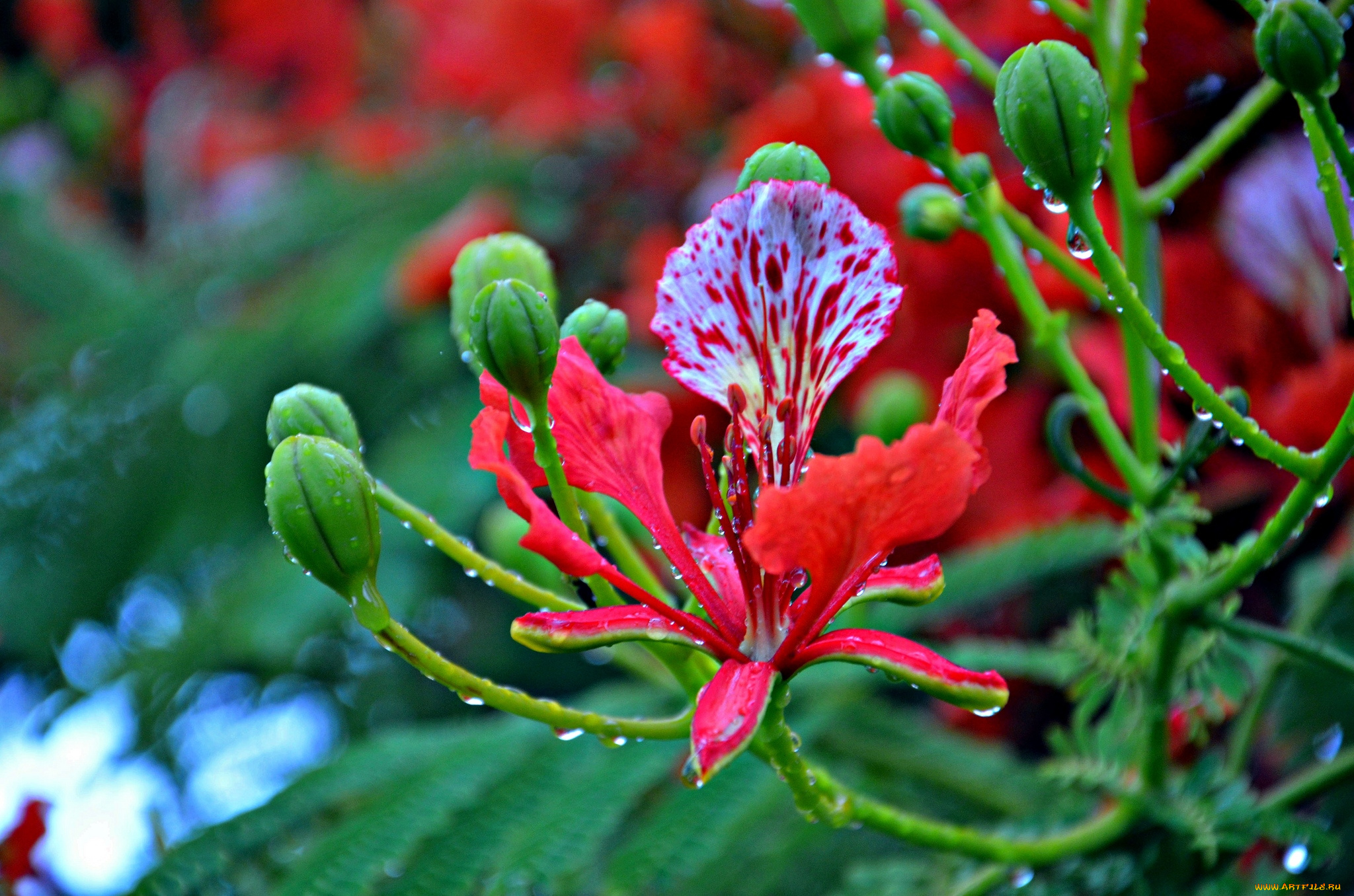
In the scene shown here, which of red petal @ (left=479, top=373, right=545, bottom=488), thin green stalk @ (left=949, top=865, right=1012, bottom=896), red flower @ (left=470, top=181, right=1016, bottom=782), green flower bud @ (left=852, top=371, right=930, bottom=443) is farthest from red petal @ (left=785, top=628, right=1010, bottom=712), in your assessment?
green flower bud @ (left=852, top=371, right=930, bottom=443)

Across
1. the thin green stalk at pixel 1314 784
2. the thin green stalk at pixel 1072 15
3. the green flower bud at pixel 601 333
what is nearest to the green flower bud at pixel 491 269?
the green flower bud at pixel 601 333

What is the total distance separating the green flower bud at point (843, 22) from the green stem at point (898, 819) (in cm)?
27

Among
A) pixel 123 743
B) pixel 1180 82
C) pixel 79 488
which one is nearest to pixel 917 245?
pixel 1180 82

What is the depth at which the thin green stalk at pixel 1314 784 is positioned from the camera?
0.59 m

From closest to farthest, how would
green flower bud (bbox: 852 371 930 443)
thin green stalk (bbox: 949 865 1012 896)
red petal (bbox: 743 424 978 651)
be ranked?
red petal (bbox: 743 424 978 651) < thin green stalk (bbox: 949 865 1012 896) < green flower bud (bbox: 852 371 930 443)

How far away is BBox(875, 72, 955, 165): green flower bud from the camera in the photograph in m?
0.47

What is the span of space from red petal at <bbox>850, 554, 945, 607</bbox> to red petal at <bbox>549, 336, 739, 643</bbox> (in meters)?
0.06

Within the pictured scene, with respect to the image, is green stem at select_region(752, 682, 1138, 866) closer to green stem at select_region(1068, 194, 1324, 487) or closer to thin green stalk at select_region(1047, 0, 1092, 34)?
green stem at select_region(1068, 194, 1324, 487)

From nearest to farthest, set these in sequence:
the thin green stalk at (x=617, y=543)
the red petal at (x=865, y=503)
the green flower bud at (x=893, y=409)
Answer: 1. the red petal at (x=865, y=503)
2. the thin green stalk at (x=617, y=543)
3. the green flower bud at (x=893, y=409)

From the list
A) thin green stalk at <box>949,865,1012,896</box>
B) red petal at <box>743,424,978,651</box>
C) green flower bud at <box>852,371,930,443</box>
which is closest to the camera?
red petal at <box>743,424,978,651</box>

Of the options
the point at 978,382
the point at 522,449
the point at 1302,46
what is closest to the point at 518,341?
the point at 522,449

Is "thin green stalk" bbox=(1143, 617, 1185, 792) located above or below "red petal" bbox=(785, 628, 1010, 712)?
below

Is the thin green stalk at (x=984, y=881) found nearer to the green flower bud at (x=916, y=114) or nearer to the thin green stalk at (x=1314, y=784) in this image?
the thin green stalk at (x=1314, y=784)

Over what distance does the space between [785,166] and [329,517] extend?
20 centimetres
